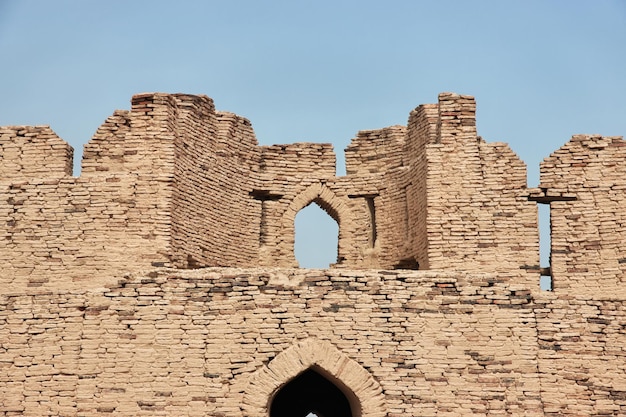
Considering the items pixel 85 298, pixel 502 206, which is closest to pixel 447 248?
pixel 502 206

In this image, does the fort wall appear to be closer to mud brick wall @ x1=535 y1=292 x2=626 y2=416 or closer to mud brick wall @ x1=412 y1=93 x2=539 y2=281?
mud brick wall @ x1=535 y1=292 x2=626 y2=416

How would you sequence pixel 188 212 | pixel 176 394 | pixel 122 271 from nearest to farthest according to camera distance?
pixel 176 394 < pixel 122 271 < pixel 188 212

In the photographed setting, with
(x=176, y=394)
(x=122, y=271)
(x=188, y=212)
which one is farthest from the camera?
(x=188, y=212)

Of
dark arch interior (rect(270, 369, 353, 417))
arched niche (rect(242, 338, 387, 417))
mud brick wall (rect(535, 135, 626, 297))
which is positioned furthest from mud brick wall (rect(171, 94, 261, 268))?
mud brick wall (rect(535, 135, 626, 297))

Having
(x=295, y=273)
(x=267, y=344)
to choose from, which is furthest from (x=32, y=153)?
(x=267, y=344)

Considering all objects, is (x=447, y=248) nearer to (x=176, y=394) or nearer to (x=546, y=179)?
(x=546, y=179)

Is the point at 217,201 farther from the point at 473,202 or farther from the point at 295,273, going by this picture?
the point at 295,273

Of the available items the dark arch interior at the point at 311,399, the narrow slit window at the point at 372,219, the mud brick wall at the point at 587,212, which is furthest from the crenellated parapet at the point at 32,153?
the mud brick wall at the point at 587,212

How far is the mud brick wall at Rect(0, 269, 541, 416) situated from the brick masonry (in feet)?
0.07

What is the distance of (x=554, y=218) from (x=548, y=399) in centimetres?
425

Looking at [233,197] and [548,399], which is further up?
[233,197]

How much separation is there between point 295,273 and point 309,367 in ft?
4.29

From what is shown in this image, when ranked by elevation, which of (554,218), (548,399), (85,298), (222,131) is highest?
(222,131)

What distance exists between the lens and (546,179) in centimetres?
1916
